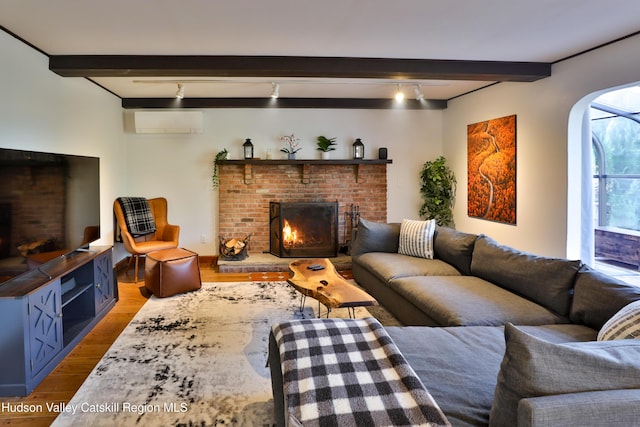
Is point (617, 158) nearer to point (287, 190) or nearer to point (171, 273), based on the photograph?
point (287, 190)

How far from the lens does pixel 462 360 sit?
5.44 feet

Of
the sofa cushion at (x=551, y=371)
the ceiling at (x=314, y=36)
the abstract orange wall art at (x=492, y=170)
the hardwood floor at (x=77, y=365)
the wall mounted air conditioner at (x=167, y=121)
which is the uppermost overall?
the ceiling at (x=314, y=36)

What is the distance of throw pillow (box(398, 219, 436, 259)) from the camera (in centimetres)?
388

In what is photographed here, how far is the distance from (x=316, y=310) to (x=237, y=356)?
108cm

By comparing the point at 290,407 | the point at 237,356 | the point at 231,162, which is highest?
the point at 231,162

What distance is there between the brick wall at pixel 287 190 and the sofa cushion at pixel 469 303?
8.92ft

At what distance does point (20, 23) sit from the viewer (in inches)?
106

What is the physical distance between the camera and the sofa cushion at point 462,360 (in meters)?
1.33

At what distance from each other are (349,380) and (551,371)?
0.60m

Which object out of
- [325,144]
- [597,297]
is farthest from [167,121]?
[597,297]

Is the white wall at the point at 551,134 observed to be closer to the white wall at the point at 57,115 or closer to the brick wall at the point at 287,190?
the brick wall at the point at 287,190

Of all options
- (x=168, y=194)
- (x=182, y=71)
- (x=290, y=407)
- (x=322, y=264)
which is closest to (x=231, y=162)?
(x=168, y=194)

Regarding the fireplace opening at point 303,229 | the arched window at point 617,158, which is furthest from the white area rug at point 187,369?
the arched window at point 617,158

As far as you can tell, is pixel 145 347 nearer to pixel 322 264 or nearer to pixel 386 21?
pixel 322 264
